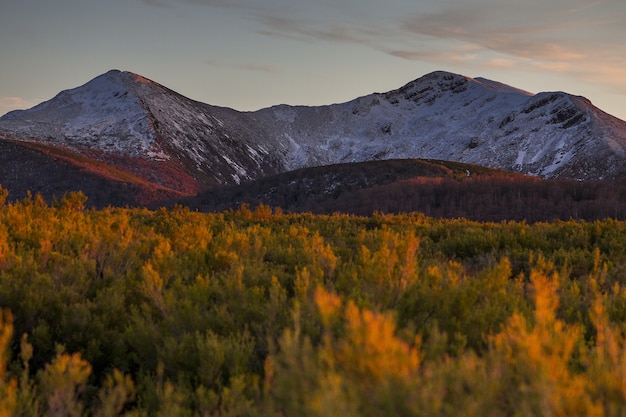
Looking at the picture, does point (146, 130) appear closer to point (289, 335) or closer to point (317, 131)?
point (317, 131)

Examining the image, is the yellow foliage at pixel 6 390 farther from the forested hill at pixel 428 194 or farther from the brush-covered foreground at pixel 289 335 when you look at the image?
the forested hill at pixel 428 194

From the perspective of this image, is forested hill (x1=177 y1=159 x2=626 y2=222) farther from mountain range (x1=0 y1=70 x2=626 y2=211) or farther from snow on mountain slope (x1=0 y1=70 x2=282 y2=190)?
snow on mountain slope (x1=0 y1=70 x2=282 y2=190)

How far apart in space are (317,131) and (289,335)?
135 meters

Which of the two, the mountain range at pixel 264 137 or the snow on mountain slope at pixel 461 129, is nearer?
the mountain range at pixel 264 137

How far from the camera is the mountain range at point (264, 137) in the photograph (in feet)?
209

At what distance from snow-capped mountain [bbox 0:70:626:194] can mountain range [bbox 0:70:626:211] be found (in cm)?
31

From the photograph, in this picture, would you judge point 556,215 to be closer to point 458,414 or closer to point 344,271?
point 344,271

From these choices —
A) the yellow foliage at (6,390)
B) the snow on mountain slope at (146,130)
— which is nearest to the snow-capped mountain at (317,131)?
the snow on mountain slope at (146,130)

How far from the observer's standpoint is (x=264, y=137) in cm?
12244

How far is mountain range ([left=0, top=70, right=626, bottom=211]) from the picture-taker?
63.6 metres

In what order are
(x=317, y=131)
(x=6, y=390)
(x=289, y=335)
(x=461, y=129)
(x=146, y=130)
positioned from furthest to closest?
1. (x=317, y=131)
2. (x=461, y=129)
3. (x=146, y=130)
4. (x=6, y=390)
5. (x=289, y=335)

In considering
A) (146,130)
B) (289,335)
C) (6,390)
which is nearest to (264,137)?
(146,130)

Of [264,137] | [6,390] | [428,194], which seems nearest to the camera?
[6,390]

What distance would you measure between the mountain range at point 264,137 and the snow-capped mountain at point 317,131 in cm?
31
